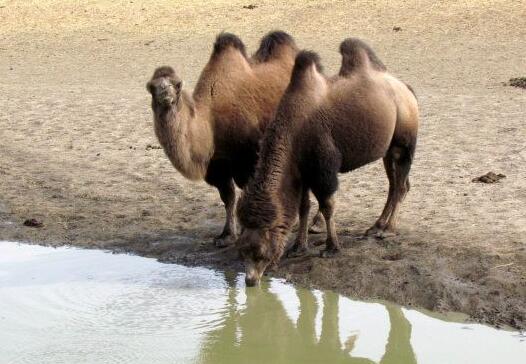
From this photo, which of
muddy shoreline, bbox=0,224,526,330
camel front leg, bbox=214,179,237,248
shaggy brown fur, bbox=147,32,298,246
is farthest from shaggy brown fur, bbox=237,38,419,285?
camel front leg, bbox=214,179,237,248

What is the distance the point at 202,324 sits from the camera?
7340 mm

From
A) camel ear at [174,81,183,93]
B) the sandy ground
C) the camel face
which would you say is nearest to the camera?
the camel face

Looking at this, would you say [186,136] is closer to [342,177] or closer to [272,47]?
[272,47]

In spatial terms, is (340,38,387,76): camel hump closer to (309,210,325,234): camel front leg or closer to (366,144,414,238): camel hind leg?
(366,144,414,238): camel hind leg

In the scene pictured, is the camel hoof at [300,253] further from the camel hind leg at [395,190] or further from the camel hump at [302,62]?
the camel hump at [302,62]

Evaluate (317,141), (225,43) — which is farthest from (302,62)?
(225,43)

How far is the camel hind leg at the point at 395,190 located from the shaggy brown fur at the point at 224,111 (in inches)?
44.6

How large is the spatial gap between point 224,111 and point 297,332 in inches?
81.9

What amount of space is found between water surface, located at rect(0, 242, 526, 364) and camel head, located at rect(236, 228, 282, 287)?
285mm

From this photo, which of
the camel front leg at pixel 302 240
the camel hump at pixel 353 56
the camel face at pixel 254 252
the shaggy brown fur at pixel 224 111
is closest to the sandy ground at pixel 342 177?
the camel front leg at pixel 302 240

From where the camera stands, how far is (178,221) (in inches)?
388

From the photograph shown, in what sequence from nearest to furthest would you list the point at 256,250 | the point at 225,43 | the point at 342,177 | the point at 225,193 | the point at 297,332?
the point at 297,332 < the point at 256,250 < the point at 225,43 < the point at 225,193 < the point at 342,177

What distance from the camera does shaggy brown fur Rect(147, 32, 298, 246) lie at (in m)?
7.97

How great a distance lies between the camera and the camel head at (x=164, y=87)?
7758 millimetres
